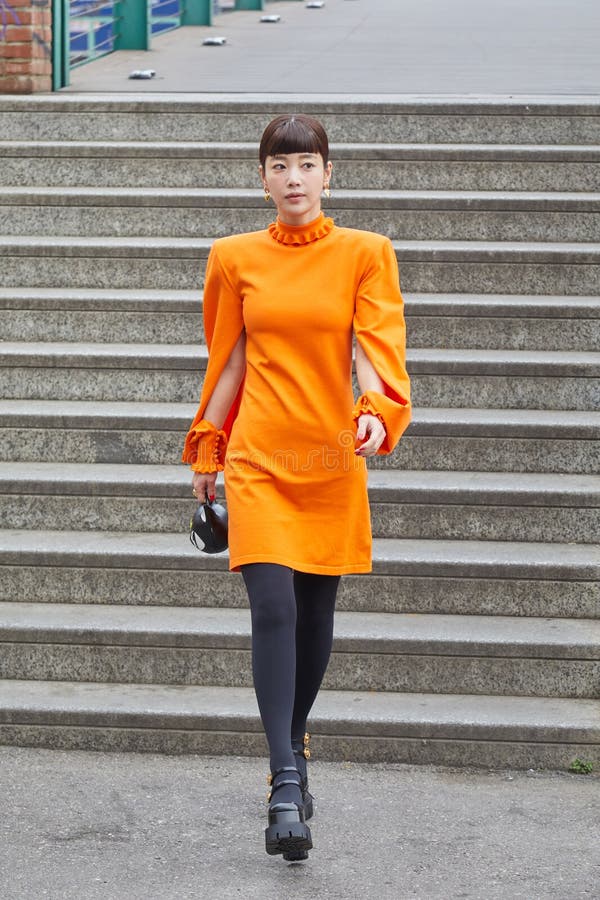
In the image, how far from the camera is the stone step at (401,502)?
5621 millimetres

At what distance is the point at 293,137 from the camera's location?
3.96m

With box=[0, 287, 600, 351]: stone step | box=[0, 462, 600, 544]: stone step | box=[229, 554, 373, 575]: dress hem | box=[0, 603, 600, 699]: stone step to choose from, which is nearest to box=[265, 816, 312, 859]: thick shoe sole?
box=[229, 554, 373, 575]: dress hem

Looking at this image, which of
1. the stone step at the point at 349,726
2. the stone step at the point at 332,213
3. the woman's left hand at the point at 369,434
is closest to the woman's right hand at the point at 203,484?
the woman's left hand at the point at 369,434

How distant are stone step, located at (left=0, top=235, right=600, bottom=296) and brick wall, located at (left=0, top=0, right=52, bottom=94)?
76.1 inches

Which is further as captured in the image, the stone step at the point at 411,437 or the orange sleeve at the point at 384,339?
the stone step at the point at 411,437

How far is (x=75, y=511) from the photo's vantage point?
227 inches

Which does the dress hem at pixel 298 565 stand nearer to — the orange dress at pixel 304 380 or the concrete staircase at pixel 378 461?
the orange dress at pixel 304 380

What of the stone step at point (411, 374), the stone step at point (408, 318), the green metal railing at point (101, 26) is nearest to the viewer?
the stone step at point (411, 374)

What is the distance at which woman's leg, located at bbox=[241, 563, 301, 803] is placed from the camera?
3.88m

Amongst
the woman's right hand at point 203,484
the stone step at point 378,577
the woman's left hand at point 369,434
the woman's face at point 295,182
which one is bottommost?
the stone step at point 378,577

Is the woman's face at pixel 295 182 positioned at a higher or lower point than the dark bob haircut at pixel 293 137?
lower

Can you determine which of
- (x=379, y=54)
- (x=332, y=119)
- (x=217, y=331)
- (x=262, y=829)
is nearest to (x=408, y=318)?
(x=332, y=119)

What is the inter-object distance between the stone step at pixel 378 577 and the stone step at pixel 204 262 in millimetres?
1625

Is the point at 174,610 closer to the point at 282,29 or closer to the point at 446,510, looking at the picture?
the point at 446,510
